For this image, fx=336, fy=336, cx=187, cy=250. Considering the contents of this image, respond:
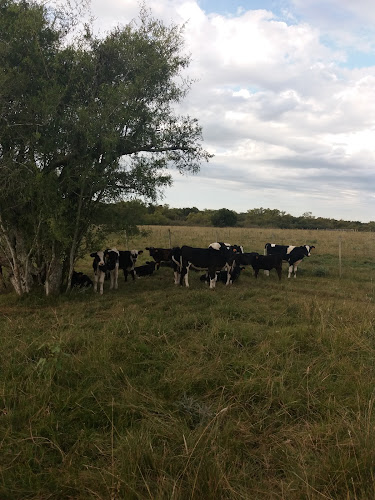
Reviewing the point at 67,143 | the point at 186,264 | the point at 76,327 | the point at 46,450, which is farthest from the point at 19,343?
the point at 186,264

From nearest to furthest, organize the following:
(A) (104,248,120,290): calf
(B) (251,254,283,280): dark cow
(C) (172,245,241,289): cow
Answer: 1. (A) (104,248,120,290): calf
2. (C) (172,245,241,289): cow
3. (B) (251,254,283,280): dark cow

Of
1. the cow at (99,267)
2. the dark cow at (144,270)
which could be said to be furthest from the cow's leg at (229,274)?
the cow at (99,267)

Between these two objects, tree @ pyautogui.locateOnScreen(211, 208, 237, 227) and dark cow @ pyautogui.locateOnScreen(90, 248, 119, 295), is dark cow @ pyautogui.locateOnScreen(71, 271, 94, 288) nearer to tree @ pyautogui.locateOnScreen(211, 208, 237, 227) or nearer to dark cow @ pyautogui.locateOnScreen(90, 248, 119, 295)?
dark cow @ pyautogui.locateOnScreen(90, 248, 119, 295)

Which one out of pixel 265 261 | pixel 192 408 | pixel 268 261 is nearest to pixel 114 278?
pixel 265 261

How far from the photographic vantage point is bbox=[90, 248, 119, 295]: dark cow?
11.1 meters

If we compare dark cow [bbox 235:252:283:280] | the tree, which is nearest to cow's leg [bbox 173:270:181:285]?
dark cow [bbox 235:252:283:280]

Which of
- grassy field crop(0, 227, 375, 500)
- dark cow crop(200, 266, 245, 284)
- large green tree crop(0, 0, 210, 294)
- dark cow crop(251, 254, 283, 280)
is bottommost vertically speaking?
grassy field crop(0, 227, 375, 500)

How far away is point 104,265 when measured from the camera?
11.1 meters

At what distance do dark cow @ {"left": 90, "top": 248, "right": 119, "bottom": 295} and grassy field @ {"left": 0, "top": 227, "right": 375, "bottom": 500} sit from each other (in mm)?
3619

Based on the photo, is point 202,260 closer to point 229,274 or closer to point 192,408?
point 229,274

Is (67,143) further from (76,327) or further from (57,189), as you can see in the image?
(76,327)

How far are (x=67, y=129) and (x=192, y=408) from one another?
25.1 feet

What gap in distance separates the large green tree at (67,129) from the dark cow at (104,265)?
0.80m

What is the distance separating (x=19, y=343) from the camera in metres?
5.57
